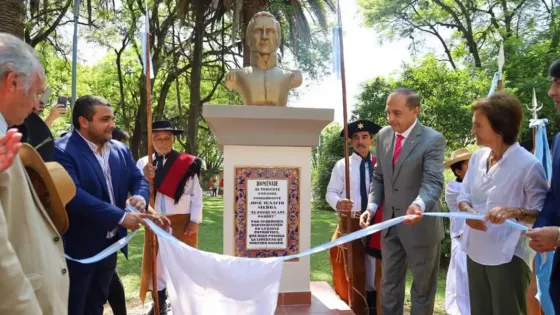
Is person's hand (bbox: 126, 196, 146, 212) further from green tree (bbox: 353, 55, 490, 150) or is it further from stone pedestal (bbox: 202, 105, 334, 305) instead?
green tree (bbox: 353, 55, 490, 150)

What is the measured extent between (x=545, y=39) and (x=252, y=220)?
13.5 metres

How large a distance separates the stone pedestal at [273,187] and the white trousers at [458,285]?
138 centimetres

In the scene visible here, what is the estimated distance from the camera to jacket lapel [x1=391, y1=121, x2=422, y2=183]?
337 cm

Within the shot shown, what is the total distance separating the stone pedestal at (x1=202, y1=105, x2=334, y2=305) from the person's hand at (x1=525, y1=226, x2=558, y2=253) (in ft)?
6.21

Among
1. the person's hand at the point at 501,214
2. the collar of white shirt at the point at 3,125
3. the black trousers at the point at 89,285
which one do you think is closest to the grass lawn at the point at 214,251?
the black trousers at the point at 89,285

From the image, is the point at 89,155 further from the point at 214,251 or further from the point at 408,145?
the point at 214,251

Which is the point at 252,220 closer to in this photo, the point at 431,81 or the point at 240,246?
the point at 240,246

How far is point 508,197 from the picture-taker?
263 centimetres

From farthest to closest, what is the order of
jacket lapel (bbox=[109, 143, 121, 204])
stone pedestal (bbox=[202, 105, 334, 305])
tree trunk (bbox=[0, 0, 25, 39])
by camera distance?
tree trunk (bbox=[0, 0, 25, 39]), stone pedestal (bbox=[202, 105, 334, 305]), jacket lapel (bbox=[109, 143, 121, 204])

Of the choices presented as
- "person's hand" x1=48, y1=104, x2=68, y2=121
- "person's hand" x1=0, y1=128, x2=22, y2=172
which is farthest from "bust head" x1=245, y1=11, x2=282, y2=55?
"person's hand" x1=0, y1=128, x2=22, y2=172

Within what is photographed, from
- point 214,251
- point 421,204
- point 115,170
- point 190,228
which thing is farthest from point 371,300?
point 214,251

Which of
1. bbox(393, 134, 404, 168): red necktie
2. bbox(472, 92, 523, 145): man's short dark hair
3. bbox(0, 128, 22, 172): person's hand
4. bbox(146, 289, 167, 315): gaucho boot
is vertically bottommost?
bbox(146, 289, 167, 315): gaucho boot

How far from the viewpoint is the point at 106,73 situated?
23078mm

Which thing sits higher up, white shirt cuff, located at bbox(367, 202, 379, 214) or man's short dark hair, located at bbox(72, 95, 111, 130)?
man's short dark hair, located at bbox(72, 95, 111, 130)
